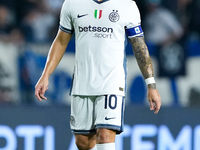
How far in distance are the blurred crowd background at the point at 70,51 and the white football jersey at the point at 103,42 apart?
1732mm

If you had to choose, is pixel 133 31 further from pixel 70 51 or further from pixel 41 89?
pixel 70 51

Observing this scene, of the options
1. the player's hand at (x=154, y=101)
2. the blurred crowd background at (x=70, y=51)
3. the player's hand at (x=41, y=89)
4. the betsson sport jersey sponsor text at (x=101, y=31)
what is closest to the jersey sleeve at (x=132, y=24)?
the betsson sport jersey sponsor text at (x=101, y=31)

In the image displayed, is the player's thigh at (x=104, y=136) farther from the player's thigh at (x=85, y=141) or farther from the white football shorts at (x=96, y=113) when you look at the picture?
the player's thigh at (x=85, y=141)

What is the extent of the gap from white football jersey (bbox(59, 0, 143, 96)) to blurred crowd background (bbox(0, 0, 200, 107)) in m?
1.73

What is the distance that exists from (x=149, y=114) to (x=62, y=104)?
101 centimetres

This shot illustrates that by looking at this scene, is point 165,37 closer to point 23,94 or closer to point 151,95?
point 23,94

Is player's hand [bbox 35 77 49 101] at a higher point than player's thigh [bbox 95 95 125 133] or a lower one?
higher

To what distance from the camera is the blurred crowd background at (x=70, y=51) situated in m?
5.80

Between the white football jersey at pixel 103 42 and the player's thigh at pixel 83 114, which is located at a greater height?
the white football jersey at pixel 103 42

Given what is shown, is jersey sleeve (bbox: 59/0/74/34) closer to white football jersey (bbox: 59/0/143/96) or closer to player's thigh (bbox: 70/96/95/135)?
white football jersey (bbox: 59/0/143/96)

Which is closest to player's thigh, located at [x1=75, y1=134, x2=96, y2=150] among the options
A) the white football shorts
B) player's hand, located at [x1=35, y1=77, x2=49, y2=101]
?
the white football shorts

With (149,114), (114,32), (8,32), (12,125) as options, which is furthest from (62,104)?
(114,32)

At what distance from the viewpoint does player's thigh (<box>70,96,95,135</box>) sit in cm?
420

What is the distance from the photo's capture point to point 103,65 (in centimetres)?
411
